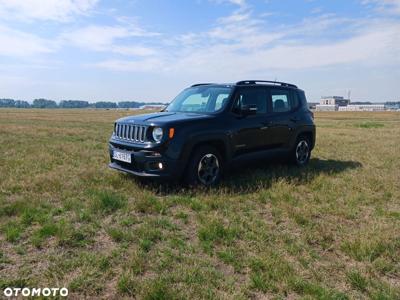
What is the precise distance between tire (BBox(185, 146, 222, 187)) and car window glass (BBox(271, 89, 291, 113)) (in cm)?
204

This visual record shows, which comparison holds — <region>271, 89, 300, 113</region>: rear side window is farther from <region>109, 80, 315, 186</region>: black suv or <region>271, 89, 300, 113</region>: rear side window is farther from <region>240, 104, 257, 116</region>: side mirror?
<region>240, 104, 257, 116</region>: side mirror

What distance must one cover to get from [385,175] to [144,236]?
5.76 metres

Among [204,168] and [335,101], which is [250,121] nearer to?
[204,168]

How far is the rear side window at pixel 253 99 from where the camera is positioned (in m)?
6.01

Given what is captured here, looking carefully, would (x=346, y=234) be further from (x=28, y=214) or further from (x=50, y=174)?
(x=50, y=174)

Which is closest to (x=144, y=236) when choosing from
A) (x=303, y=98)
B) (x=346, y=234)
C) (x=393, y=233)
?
(x=346, y=234)

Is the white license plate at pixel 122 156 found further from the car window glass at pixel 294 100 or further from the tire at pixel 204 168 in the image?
the car window glass at pixel 294 100

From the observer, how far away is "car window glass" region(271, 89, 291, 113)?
270 inches

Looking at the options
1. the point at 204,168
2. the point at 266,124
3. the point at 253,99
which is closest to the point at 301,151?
the point at 266,124

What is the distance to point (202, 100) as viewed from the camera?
627 cm

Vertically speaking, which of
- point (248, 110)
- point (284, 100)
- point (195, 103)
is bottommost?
point (248, 110)

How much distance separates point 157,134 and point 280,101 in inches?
130

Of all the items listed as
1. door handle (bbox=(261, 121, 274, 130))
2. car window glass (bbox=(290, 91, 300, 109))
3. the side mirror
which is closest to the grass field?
door handle (bbox=(261, 121, 274, 130))

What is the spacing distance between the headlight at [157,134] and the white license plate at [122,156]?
0.59 m
